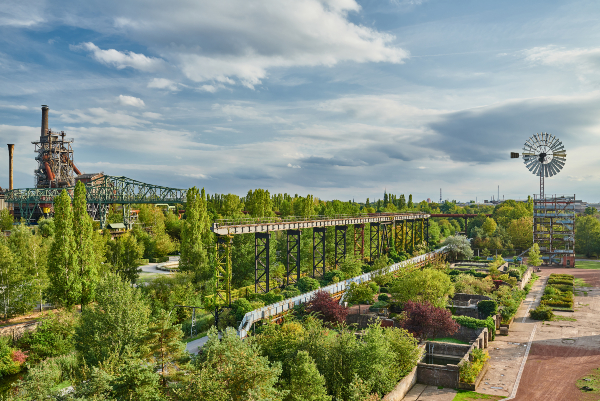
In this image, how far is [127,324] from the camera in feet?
83.1

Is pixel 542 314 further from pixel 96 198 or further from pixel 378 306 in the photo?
pixel 96 198

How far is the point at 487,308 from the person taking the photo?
3881 cm

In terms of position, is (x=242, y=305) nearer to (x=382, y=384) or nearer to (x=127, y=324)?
(x=127, y=324)

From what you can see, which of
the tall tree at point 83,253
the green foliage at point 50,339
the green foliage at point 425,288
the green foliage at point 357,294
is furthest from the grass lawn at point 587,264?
the green foliage at point 50,339

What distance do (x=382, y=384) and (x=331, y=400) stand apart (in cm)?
412

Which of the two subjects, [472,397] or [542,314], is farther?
[542,314]

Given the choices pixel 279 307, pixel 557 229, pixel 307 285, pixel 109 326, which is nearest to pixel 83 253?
pixel 109 326

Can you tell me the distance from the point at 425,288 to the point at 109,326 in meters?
26.2

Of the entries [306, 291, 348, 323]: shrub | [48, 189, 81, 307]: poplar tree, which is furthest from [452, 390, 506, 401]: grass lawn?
[48, 189, 81, 307]: poplar tree

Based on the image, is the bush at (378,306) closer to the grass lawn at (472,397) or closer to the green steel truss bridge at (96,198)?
the grass lawn at (472,397)

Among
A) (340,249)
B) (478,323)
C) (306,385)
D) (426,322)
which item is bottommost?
(478,323)

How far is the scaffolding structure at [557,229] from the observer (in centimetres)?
7744

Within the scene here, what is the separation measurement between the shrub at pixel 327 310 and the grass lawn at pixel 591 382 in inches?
619

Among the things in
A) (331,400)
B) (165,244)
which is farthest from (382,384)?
(165,244)
